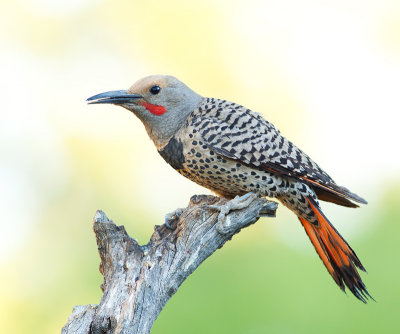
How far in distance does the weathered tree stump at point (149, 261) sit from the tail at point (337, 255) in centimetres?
48

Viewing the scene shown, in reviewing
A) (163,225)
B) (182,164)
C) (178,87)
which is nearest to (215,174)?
(182,164)

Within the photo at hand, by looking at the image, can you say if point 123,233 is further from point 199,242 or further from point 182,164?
point 182,164

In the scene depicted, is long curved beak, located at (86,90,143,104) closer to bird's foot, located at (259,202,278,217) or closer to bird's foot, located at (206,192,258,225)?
bird's foot, located at (206,192,258,225)

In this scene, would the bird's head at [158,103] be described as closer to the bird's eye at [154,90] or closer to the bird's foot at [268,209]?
the bird's eye at [154,90]

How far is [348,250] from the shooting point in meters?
4.11

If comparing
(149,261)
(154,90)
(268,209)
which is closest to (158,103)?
(154,90)

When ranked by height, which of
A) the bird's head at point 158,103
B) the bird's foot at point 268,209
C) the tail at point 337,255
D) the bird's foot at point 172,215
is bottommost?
the tail at point 337,255

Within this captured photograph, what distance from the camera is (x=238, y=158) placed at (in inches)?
156

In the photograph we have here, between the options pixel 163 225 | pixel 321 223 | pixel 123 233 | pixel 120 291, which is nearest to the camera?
pixel 120 291

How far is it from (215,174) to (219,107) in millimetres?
609

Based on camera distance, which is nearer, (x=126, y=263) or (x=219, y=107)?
(x=126, y=263)

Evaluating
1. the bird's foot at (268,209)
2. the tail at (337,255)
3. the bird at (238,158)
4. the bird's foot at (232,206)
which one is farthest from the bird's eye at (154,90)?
the tail at (337,255)

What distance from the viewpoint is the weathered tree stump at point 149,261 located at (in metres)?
3.17

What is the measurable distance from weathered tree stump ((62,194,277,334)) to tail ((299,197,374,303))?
0.48m
